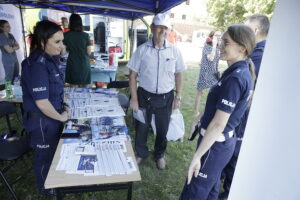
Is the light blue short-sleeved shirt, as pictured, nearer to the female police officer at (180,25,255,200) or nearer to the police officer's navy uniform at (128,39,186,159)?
the police officer's navy uniform at (128,39,186,159)

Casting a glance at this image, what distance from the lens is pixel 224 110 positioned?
1192mm

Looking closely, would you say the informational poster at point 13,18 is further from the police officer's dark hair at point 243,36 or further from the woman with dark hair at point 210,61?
the police officer's dark hair at point 243,36

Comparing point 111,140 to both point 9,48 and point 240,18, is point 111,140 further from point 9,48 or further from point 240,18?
point 240,18

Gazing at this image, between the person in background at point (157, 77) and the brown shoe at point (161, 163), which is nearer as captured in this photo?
the person in background at point (157, 77)

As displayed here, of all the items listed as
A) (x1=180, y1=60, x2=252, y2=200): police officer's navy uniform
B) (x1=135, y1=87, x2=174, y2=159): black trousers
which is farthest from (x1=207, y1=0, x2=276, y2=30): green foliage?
(x1=180, y1=60, x2=252, y2=200): police officer's navy uniform

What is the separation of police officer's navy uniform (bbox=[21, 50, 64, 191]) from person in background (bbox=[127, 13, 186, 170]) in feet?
2.80

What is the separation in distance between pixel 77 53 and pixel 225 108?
3.03 m

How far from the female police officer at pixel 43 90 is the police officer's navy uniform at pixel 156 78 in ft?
2.86

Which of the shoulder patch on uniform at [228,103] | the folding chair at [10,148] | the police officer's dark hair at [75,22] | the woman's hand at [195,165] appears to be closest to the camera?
the shoulder patch on uniform at [228,103]

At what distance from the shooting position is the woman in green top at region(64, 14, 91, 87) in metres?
3.41

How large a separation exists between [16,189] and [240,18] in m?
15.6

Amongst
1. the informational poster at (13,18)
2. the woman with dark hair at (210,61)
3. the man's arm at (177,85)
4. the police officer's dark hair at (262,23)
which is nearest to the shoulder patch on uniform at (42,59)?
the man's arm at (177,85)

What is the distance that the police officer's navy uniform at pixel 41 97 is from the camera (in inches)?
57.7

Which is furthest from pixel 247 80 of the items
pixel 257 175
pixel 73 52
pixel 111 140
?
pixel 73 52
